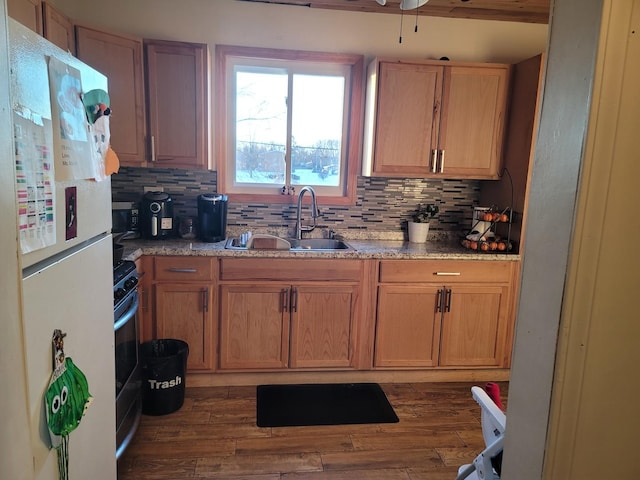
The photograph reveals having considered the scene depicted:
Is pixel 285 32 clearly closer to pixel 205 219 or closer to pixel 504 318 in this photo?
pixel 205 219

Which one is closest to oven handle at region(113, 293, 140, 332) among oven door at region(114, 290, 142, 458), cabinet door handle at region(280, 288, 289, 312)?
oven door at region(114, 290, 142, 458)

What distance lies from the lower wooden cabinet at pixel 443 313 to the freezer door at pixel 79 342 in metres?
1.79

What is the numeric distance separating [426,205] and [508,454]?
2583mm

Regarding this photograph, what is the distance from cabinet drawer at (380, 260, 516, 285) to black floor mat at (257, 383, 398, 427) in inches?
29.2

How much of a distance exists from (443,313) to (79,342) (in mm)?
2274

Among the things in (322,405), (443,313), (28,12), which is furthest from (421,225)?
(28,12)

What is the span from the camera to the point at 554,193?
757 mm

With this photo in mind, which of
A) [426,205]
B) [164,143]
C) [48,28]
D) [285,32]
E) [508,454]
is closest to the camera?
[508,454]

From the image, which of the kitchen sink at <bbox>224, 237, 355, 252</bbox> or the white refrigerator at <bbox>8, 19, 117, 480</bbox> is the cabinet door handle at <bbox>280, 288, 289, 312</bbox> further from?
the white refrigerator at <bbox>8, 19, 117, 480</bbox>

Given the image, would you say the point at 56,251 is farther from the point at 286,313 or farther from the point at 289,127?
the point at 289,127

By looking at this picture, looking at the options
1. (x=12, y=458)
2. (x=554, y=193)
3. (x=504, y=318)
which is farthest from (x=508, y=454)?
(x=504, y=318)

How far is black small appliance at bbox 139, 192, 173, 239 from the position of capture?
9.21 feet

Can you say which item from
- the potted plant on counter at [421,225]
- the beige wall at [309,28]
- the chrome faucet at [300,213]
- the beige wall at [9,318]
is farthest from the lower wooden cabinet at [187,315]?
the beige wall at [9,318]

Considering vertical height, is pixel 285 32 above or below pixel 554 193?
above
